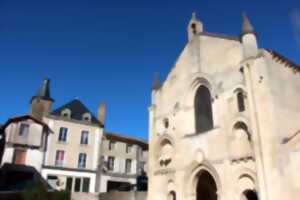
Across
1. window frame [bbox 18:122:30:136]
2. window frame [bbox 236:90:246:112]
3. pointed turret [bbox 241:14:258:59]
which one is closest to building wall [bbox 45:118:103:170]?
window frame [bbox 18:122:30:136]

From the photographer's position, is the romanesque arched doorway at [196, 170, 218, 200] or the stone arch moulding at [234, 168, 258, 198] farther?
the romanesque arched doorway at [196, 170, 218, 200]

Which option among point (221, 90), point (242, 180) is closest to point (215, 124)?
point (221, 90)

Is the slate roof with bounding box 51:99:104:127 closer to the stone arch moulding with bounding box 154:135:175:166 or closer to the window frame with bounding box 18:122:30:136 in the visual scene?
the window frame with bounding box 18:122:30:136

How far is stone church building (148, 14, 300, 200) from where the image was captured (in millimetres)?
13027

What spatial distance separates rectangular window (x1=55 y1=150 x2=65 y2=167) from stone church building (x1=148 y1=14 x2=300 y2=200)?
15853 millimetres

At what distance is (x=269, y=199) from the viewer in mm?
12258

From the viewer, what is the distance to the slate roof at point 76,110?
115 feet

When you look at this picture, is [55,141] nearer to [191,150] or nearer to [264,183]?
[191,150]

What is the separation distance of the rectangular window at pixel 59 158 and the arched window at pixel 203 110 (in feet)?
66.8

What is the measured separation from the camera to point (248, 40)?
15758 mm

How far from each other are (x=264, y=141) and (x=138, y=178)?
87.8 ft

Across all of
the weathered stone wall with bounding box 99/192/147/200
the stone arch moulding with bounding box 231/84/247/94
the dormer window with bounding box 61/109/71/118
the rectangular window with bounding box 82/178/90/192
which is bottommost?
the weathered stone wall with bounding box 99/192/147/200

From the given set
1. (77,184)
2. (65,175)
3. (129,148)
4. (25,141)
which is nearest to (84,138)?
(65,175)

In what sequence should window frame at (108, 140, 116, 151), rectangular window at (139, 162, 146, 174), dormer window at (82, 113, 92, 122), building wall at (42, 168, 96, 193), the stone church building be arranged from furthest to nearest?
rectangular window at (139, 162, 146, 174) < window frame at (108, 140, 116, 151) < dormer window at (82, 113, 92, 122) < building wall at (42, 168, 96, 193) < the stone church building
